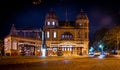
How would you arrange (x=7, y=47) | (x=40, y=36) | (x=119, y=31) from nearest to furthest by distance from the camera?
(x=7, y=47), (x=119, y=31), (x=40, y=36)

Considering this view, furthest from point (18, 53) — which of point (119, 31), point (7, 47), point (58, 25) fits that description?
point (58, 25)

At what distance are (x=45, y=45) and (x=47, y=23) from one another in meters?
9.67

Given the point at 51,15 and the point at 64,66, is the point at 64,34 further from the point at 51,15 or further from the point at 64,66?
the point at 64,66

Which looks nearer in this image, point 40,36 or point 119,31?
point 119,31

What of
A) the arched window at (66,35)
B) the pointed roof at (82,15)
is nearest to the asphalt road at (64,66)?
the arched window at (66,35)

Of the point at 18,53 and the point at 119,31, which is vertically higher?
the point at 119,31

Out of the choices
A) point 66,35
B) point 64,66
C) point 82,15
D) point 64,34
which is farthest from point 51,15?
point 64,66

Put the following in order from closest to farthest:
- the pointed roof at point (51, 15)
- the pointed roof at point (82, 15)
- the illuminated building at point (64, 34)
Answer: the illuminated building at point (64, 34) < the pointed roof at point (51, 15) < the pointed roof at point (82, 15)

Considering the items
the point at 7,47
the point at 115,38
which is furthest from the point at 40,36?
the point at 7,47

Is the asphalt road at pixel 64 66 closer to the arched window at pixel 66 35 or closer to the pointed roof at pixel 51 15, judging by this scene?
the arched window at pixel 66 35

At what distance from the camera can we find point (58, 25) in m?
129

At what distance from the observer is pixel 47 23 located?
417 feet

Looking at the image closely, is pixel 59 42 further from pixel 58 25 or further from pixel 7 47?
pixel 7 47

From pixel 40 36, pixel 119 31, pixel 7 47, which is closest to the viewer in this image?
pixel 7 47
